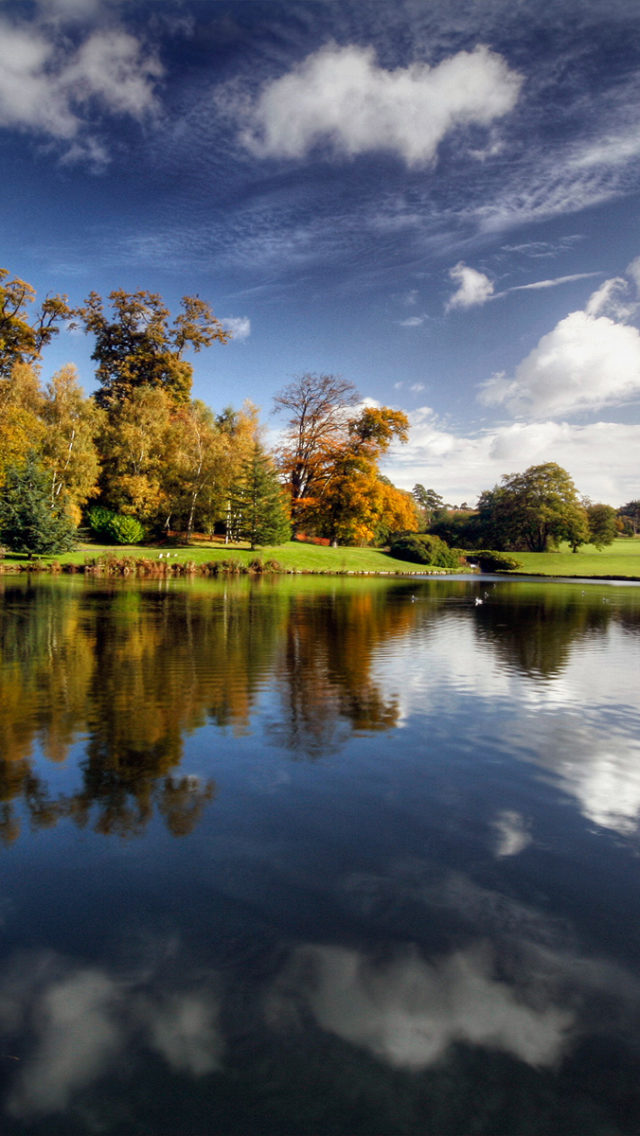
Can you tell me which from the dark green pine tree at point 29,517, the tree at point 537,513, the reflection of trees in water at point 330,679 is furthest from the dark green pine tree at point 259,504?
the tree at point 537,513

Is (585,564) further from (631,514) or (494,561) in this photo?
(631,514)

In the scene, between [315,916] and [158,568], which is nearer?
[315,916]

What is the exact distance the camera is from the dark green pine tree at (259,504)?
47.6 m

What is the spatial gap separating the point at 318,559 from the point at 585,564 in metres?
28.4

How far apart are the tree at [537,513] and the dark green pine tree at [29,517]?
53.3m

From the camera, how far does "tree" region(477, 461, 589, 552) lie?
7081 centimetres

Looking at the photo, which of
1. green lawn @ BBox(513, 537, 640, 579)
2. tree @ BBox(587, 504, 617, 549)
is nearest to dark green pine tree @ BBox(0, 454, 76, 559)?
green lawn @ BBox(513, 537, 640, 579)

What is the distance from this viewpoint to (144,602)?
68.4ft

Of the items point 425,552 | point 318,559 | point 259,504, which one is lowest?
point 318,559

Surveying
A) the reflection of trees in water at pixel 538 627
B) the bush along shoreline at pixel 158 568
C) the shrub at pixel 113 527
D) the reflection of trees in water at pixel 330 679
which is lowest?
the reflection of trees in water at pixel 538 627

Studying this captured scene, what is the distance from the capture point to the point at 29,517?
→ 35.7 m

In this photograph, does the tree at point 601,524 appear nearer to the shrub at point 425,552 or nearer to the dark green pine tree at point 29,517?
the shrub at point 425,552

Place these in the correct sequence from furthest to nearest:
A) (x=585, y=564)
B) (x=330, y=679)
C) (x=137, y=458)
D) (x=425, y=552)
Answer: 1. (x=585, y=564)
2. (x=425, y=552)
3. (x=137, y=458)
4. (x=330, y=679)

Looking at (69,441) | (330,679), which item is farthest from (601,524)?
(330,679)
